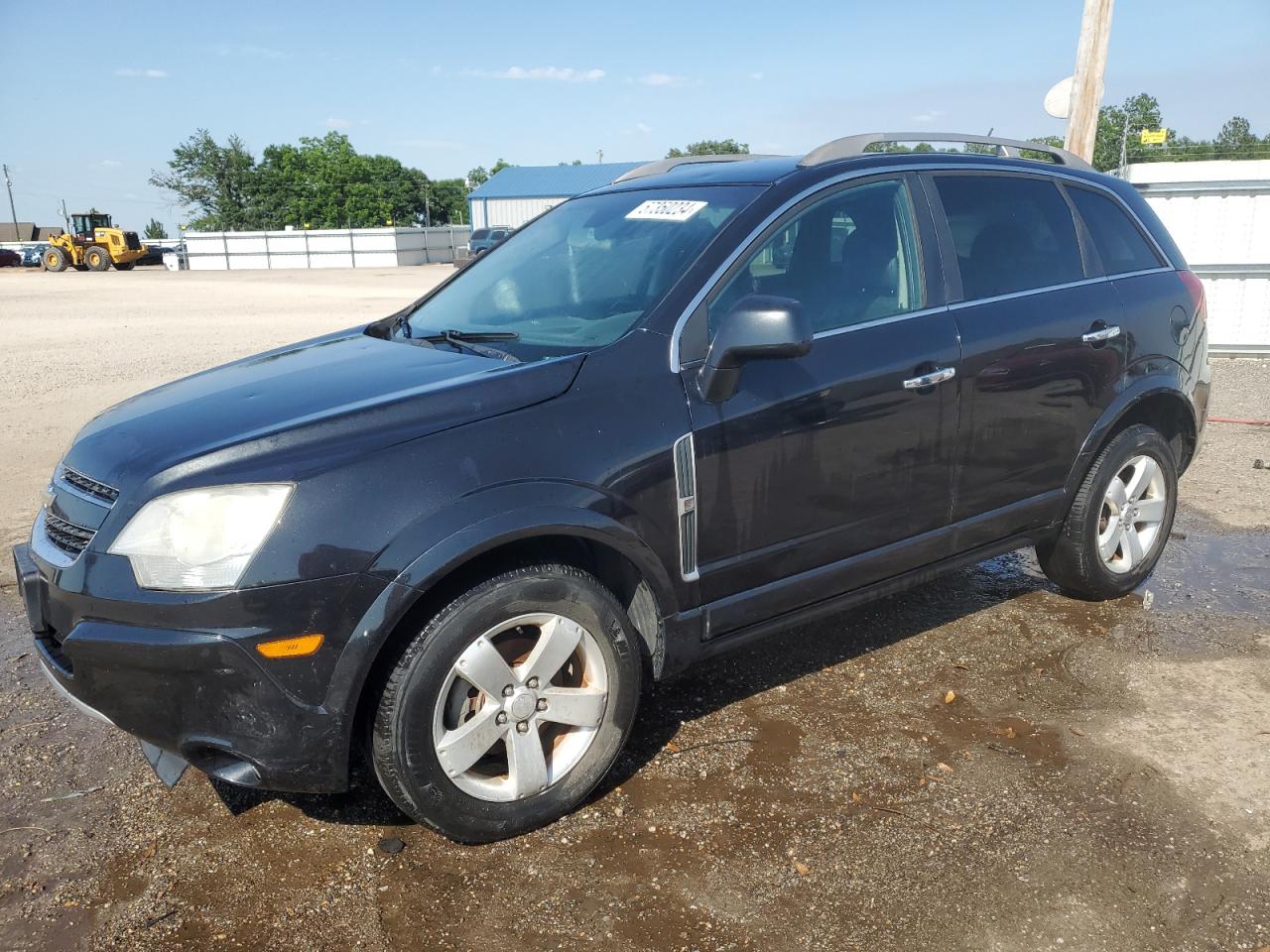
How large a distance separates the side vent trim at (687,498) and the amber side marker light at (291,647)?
110 centimetres

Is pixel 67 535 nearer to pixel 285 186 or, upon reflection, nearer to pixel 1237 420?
pixel 1237 420

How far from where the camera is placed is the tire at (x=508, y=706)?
8.70ft

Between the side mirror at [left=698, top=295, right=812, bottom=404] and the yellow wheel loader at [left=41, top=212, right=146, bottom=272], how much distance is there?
51.1 metres

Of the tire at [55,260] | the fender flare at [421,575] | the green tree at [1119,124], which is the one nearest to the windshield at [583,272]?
the fender flare at [421,575]

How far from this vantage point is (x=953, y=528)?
382cm

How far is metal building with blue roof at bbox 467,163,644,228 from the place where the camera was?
61469mm

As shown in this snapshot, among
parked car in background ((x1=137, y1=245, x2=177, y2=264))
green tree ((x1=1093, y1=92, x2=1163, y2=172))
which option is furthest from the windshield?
green tree ((x1=1093, y1=92, x2=1163, y2=172))

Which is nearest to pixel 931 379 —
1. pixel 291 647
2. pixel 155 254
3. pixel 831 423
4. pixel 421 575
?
pixel 831 423

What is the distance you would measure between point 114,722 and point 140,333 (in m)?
15.6

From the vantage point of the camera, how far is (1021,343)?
12.6 feet

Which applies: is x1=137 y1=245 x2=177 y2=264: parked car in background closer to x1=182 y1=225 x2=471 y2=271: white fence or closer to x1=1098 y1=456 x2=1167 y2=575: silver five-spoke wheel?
x1=182 y1=225 x2=471 y2=271: white fence

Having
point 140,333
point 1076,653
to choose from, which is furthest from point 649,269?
point 140,333

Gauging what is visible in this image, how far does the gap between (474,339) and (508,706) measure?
1.27 meters

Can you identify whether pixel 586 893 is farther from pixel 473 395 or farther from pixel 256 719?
pixel 473 395
